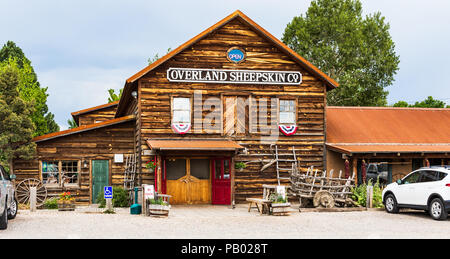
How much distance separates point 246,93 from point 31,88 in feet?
75.1

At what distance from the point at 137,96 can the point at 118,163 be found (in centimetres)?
323

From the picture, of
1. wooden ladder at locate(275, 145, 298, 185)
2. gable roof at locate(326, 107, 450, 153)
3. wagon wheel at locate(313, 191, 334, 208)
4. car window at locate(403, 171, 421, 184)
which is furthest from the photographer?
gable roof at locate(326, 107, 450, 153)

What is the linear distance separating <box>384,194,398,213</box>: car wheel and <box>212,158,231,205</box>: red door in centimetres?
616

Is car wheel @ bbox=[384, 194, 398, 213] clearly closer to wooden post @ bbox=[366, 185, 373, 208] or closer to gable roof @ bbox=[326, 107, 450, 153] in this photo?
wooden post @ bbox=[366, 185, 373, 208]

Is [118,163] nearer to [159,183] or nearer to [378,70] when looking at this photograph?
[159,183]

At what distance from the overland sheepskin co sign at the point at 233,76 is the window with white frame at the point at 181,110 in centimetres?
80

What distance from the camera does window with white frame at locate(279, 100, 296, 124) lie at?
22844mm

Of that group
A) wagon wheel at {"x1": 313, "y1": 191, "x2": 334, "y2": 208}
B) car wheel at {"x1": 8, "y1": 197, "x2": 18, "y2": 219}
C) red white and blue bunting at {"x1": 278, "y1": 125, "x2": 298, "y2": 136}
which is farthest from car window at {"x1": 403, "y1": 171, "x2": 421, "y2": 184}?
car wheel at {"x1": 8, "y1": 197, "x2": 18, "y2": 219}

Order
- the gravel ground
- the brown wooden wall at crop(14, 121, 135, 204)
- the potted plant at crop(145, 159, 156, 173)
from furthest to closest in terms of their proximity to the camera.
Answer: the brown wooden wall at crop(14, 121, 135, 204)
the potted plant at crop(145, 159, 156, 173)
the gravel ground

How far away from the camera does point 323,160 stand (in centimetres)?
2319

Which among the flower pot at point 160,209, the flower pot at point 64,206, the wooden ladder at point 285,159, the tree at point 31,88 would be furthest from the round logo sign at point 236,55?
the tree at point 31,88

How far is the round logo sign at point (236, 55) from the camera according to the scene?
2231 cm

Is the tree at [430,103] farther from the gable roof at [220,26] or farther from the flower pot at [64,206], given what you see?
the flower pot at [64,206]

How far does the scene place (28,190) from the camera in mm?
22312
